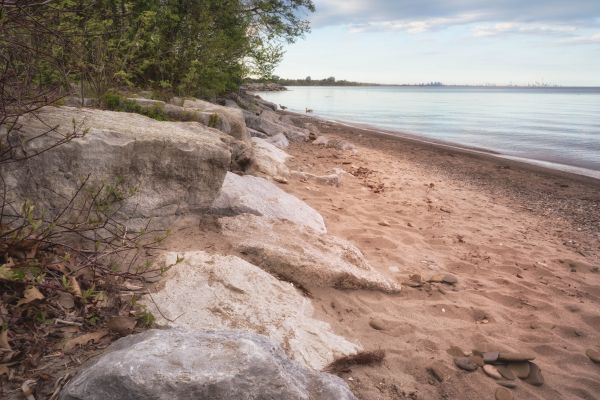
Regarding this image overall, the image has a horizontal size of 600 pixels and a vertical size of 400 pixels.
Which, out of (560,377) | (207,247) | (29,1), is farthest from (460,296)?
(29,1)

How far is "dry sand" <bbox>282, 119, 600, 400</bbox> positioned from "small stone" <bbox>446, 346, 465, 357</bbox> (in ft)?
0.11

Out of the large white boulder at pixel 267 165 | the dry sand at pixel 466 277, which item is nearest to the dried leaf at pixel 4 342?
the dry sand at pixel 466 277

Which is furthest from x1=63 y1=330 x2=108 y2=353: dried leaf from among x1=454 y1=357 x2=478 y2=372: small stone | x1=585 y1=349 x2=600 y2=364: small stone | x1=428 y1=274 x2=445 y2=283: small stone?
x1=585 y1=349 x2=600 y2=364: small stone

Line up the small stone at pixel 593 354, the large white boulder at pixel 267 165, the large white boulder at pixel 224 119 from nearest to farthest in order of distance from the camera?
1. the small stone at pixel 593 354
2. the large white boulder at pixel 224 119
3. the large white boulder at pixel 267 165

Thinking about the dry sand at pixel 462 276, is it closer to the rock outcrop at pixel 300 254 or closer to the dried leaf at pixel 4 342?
the rock outcrop at pixel 300 254

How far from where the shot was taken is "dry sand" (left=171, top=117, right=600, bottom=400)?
9.75 ft

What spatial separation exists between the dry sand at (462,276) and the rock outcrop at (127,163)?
1.33 feet

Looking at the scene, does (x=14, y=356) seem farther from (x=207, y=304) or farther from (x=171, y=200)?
(x=171, y=200)

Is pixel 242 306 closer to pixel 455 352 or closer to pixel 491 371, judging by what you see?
pixel 455 352

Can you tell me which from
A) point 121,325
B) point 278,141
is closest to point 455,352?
point 121,325

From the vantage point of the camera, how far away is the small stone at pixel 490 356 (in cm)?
311

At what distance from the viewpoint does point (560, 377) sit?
3.06 meters

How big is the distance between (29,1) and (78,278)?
1635mm

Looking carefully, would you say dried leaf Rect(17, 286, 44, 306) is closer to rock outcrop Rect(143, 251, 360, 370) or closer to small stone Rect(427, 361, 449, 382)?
rock outcrop Rect(143, 251, 360, 370)
